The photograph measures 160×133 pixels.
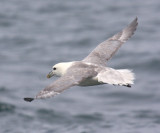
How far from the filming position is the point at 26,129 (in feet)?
39.2

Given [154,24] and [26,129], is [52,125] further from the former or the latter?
[154,24]

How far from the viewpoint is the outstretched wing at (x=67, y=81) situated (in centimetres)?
823

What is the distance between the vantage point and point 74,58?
51.8ft

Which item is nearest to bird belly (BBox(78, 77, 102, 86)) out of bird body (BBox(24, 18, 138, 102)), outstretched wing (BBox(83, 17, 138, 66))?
bird body (BBox(24, 18, 138, 102))

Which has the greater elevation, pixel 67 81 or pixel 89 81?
pixel 89 81

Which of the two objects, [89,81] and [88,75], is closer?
[88,75]

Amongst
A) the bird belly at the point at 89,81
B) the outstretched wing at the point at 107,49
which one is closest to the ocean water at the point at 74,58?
the outstretched wing at the point at 107,49

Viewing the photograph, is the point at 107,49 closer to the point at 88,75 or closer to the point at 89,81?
the point at 89,81

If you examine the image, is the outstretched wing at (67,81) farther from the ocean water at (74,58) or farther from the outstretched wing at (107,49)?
the ocean water at (74,58)

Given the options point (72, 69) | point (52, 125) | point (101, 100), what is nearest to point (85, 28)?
point (101, 100)

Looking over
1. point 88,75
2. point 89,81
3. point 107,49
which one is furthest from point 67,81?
point 107,49

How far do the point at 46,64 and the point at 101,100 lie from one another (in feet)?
8.00

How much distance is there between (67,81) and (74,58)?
728 cm

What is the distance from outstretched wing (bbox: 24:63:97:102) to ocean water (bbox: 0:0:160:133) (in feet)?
10.1
